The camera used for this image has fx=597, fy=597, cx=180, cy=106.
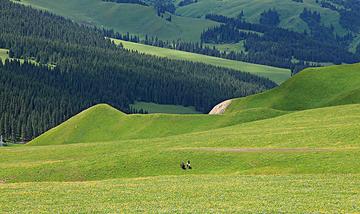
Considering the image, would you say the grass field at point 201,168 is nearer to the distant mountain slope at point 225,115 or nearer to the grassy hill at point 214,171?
the grassy hill at point 214,171

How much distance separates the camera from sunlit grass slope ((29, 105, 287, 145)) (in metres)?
142

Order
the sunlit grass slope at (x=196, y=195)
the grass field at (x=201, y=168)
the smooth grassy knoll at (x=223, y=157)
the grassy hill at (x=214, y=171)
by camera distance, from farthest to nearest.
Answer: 1. the smooth grassy knoll at (x=223, y=157)
2. the grassy hill at (x=214, y=171)
3. the grass field at (x=201, y=168)
4. the sunlit grass slope at (x=196, y=195)

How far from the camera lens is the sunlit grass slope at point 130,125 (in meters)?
142

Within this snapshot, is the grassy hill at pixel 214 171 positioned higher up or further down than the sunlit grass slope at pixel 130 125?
higher up

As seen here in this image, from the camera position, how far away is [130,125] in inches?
5965

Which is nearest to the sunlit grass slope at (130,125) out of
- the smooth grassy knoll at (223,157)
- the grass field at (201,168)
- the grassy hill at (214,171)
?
the grass field at (201,168)

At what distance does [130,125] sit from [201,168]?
70.9m

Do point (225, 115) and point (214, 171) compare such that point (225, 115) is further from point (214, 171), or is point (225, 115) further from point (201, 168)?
point (214, 171)

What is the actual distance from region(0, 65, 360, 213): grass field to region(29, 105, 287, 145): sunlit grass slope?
289mm

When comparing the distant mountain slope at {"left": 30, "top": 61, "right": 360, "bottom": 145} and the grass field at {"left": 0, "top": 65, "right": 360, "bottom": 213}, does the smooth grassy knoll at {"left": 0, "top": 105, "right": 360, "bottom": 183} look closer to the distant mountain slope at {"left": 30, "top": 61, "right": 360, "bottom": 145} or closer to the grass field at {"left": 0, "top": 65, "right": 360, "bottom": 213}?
the grass field at {"left": 0, "top": 65, "right": 360, "bottom": 213}

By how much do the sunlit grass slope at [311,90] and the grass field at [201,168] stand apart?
13044 millimetres

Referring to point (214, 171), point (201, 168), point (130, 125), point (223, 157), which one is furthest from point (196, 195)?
point (130, 125)

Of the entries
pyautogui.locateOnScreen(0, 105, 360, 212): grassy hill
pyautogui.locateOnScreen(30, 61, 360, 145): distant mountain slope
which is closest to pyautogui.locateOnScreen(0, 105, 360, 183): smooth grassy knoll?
pyautogui.locateOnScreen(0, 105, 360, 212): grassy hill

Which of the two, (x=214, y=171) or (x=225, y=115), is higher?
(x=225, y=115)
